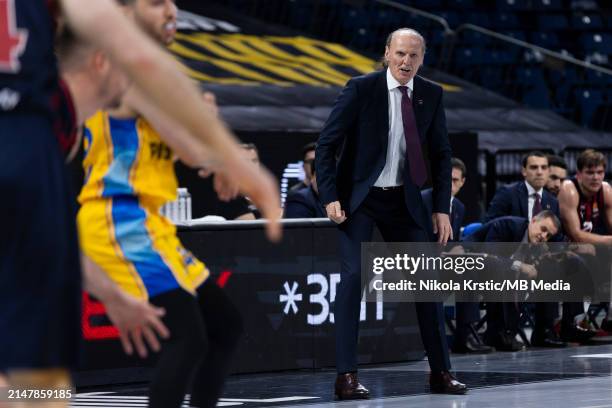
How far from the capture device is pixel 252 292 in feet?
32.4

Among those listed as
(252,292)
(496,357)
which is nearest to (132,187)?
(252,292)

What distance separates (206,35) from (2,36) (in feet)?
76.7

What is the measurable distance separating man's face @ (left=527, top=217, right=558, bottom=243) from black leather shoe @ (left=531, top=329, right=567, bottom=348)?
0.77 meters

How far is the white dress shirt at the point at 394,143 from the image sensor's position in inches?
329

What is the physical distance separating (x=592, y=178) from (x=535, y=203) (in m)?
0.63

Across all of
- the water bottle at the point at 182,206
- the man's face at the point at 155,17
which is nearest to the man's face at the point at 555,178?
the water bottle at the point at 182,206

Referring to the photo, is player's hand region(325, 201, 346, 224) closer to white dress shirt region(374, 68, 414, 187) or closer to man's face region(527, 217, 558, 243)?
white dress shirt region(374, 68, 414, 187)

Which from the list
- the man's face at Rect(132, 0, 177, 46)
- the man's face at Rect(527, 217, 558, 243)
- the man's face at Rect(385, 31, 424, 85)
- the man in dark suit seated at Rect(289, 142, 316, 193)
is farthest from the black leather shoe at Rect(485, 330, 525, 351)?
the man's face at Rect(132, 0, 177, 46)

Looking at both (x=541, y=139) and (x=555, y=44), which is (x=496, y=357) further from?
(x=555, y=44)

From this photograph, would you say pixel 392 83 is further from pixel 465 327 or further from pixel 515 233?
pixel 515 233

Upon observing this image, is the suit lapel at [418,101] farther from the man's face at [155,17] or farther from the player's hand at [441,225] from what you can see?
the man's face at [155,17]

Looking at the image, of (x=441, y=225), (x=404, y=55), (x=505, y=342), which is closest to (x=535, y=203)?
(x=505, y=342)

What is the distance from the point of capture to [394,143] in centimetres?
840

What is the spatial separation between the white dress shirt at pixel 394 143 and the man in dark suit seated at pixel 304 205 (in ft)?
9.49
